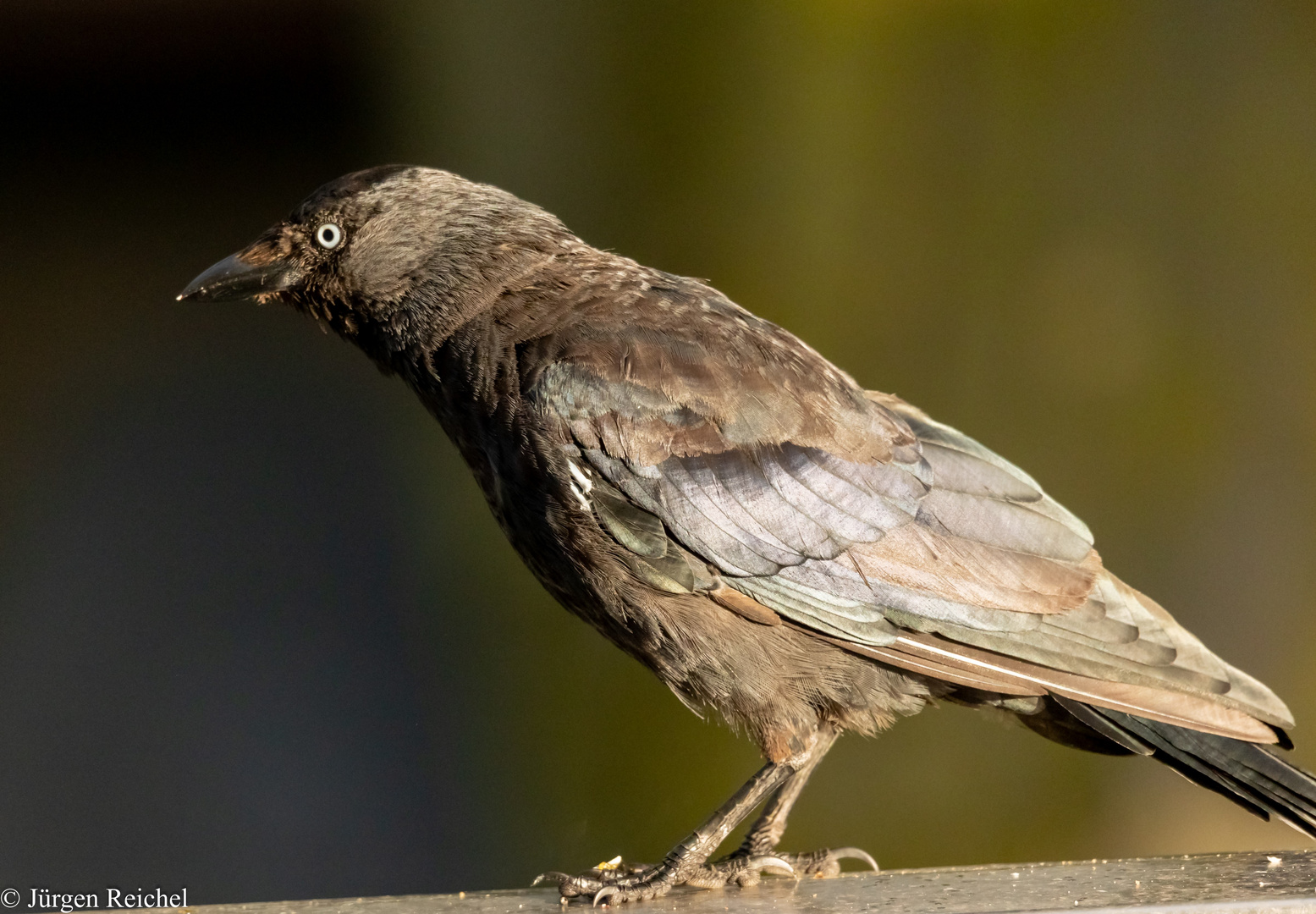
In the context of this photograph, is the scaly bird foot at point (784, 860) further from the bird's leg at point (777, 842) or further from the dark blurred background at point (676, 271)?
the dark blurred background at point (676, 271)

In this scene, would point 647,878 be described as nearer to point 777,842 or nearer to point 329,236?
point 777,842

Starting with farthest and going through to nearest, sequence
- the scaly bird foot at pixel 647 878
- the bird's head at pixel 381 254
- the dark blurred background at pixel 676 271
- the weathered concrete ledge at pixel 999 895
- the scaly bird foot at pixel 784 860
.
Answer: the dark blurred background at pixel 676 271 → the bird's head at pixel 381 254 → the scaly bird foot at pixel 784 860 → the scaly bird foot at pixel 647 878 → the weathered concrete ledge at pixel 999 895

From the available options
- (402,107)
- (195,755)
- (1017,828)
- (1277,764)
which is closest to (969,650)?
(1277,764)

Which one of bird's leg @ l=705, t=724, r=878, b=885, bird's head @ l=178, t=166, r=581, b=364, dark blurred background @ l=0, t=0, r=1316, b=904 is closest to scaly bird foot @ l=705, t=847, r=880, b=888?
bird's leg @ l=705, t=724, r=878, b=885

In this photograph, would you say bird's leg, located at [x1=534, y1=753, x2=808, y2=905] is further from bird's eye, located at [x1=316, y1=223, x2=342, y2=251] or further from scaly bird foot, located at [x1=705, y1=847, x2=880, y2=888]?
bird's eye, located at [x1=316, y1=223, x2=342, y2=251]

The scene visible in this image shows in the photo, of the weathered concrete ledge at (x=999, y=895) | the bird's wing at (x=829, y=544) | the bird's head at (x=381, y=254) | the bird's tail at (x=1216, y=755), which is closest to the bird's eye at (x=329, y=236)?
the bird's head at (x=381, y=254)

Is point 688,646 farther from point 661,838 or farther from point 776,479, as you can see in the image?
point 661,838
